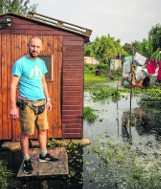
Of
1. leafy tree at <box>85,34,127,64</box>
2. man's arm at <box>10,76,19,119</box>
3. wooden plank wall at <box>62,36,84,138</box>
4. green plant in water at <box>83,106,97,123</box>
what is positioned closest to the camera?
man's arm at <box>10,76,19,119</box>

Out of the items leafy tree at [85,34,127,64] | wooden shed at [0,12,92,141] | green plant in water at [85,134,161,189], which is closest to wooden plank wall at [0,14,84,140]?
wooden shed at [0,12,92,141]

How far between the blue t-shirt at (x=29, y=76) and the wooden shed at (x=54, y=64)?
2754 millimetres

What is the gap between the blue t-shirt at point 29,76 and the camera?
4711 mm

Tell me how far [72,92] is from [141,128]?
12.0ft

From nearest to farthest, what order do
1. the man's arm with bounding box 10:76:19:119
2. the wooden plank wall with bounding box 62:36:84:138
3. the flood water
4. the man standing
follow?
the man's arm with bounding box 10:76:19:119
the man standing
the flood water
the wooden plank wall with bounding box 62:36:84:138

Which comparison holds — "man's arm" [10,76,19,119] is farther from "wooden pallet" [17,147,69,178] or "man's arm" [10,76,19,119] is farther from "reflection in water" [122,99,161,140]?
"reflection in water" [122,99,161,140]

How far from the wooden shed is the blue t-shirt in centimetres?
275

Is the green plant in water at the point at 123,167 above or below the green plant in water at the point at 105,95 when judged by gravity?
below

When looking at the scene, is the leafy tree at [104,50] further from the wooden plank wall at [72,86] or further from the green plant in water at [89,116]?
the wooden plank wall at [72,86]

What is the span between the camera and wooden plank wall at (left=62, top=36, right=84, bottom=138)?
7.80 m

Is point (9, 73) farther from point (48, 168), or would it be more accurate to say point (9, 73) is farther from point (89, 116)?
point (89, 116)

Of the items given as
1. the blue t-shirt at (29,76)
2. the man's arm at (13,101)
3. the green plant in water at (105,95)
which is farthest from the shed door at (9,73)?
the green plant in water at (105,95)

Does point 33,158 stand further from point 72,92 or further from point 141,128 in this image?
point 141,128

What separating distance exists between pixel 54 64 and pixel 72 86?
0.82 meters
